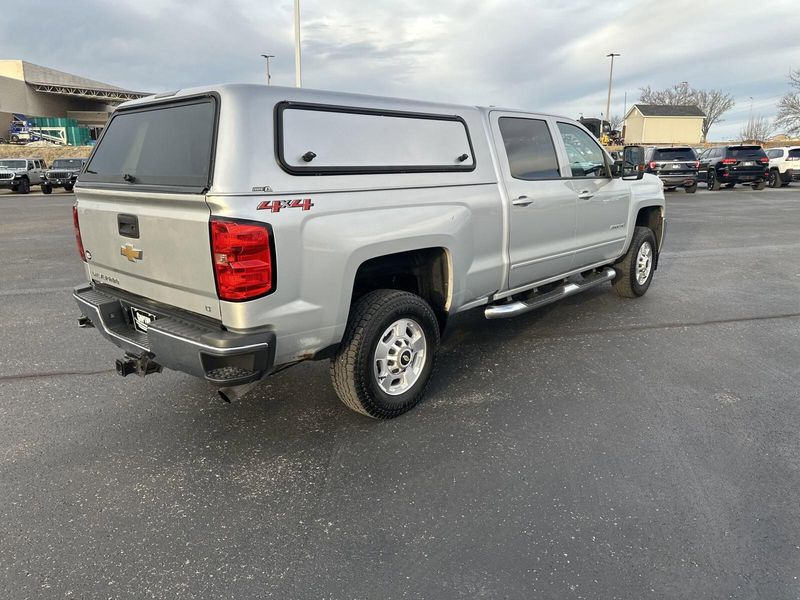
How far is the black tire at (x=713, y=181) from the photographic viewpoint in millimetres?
24359

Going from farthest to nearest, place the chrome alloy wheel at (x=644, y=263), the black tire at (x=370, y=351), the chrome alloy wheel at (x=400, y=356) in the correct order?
the chrome alloy wheel at (x=644, y=263)
the chrome alloy wheel at (x=400, y=356)
the black tire at (x=370, y=351)

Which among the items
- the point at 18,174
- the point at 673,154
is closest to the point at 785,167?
the point at 673,154

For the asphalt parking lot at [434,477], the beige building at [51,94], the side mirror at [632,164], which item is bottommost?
the asphalt parking lot at [434,477]

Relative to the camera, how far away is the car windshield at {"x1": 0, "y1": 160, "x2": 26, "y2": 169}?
26453 mm

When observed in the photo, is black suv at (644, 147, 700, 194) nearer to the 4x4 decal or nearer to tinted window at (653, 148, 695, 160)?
tinted window at (653, 148, 695, 160)

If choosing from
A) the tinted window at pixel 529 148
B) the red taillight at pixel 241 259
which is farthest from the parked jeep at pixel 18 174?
the red taillight at pixel 241 259

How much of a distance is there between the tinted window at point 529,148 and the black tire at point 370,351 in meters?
1.53

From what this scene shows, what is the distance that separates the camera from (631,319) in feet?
19.2

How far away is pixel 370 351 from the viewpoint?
3449 mm

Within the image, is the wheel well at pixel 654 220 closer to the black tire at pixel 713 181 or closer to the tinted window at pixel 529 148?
the tinted window at pixel 529 148

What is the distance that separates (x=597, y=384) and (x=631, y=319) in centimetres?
189

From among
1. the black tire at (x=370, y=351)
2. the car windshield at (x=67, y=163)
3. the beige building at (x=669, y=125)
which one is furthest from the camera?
the beige building at (x=669, y=125)

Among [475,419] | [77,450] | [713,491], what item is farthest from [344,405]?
[713,491]

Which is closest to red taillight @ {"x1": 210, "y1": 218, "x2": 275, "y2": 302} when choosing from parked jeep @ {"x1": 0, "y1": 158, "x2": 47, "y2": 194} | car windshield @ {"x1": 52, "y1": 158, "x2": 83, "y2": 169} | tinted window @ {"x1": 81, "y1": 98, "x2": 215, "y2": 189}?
tinted window @ {"x1": 81, "y1": 98, "x2": 215, "y2": 189}
